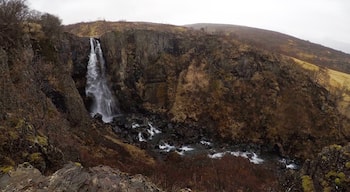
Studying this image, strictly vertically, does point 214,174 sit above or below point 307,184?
below

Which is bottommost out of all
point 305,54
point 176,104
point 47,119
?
point 176,104

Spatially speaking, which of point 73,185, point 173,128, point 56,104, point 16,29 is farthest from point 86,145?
point 73,185

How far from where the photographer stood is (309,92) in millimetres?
41406

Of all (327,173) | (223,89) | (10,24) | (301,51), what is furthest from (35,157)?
(301,51)

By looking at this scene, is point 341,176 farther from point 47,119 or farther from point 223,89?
point 223,89

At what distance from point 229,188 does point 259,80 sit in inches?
964

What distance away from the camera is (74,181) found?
25.9 feet

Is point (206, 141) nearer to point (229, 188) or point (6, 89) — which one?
point (229, 188)

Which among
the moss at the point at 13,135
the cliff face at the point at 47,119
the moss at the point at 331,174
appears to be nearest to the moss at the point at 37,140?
the cliff face at the point at 47,119

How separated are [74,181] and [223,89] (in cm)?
3843

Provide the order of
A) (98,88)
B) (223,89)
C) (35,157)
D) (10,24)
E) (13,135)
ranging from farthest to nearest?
1. (223,89)
2. (98,88)
3. (10,24)
4. (13,135)
5. (35,157)

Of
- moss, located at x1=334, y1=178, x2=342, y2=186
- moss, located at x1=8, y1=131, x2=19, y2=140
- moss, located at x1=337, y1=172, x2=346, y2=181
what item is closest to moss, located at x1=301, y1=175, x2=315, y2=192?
moss, located at x1=334, y1=178, x2=342, y2=186

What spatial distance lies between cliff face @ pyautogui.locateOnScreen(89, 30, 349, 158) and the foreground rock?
34.2 meters

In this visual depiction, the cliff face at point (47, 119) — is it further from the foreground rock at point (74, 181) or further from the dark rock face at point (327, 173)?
the dark rock face at point (327, 173)
